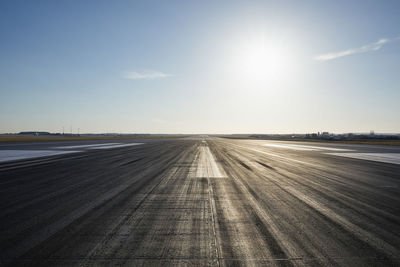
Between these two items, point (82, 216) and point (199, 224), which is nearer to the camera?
point (199, 224)

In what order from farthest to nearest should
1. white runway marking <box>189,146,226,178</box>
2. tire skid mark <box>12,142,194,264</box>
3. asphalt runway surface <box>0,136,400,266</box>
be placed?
1. white runway marking <box>189,146,226,178</box>
2. tire skid mark <box>12,142,194,264</box>
3. asphalt runway surface <box>0,136,400,266</box>

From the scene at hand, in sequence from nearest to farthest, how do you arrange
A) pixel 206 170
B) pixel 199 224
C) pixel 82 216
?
pixel 199 224
pixel 82 216
pixel 206 170

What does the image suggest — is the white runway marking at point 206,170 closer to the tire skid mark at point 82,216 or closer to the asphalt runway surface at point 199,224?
the asphalt runway surface at point 199,224

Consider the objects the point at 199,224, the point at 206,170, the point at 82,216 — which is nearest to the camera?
the point at 199,224

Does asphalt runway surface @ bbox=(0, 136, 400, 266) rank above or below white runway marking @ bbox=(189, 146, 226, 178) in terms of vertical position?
below

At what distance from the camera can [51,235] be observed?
3580mm

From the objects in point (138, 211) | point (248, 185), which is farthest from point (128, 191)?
point (248, 185)

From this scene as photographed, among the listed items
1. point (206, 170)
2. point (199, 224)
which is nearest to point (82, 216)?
point (199, 224)

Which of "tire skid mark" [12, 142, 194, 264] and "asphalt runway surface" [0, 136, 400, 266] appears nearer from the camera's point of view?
"asphalt runway surface" [0, 136, 400, 266]

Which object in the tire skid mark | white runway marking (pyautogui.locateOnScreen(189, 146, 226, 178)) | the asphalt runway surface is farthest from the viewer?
white runway marking (pyautogui.locateOnScreen(189, 146, 226, 178))

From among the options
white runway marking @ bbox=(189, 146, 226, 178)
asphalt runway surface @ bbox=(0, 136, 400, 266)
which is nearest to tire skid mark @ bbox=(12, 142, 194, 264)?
asphalt runway surface @ bbox=(0, 136, 400, 266)

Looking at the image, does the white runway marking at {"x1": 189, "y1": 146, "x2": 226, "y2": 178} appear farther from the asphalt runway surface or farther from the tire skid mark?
the tire skid mark

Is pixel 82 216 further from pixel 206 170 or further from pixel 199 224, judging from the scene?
pixel 206 170

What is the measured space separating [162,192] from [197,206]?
1.63 meters
